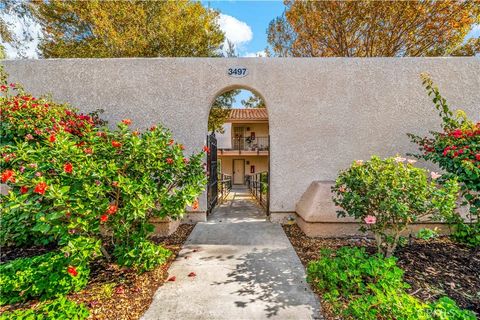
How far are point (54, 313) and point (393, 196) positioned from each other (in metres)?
4.12

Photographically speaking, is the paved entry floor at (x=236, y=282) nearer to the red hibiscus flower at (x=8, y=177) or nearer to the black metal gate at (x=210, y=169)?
the black metal gate at (x=210, y=169)

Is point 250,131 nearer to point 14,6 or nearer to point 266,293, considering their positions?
point 14,6

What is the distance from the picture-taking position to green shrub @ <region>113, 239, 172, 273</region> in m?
3.34

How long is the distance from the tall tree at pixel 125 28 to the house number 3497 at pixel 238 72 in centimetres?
582

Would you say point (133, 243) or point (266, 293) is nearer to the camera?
point (266, 293)

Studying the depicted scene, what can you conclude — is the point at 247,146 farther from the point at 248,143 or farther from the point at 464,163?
the point at 464,163

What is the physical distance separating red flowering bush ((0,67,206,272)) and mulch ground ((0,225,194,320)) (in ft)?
1.26

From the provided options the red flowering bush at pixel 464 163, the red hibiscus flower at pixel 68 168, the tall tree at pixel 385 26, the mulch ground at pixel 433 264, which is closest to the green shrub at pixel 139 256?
the red hibiscus flower at pixel 68 168

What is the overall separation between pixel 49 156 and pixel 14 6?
9289mm

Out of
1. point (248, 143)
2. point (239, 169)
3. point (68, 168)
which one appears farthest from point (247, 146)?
point (68, 168)

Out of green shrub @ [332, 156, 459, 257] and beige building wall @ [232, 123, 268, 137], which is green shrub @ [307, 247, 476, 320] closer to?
green shrub @ [332, 156, 459, 257]

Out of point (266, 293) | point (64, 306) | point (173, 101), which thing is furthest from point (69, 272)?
point (173, 101)

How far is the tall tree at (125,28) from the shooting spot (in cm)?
1002

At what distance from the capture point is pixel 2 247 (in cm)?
445
